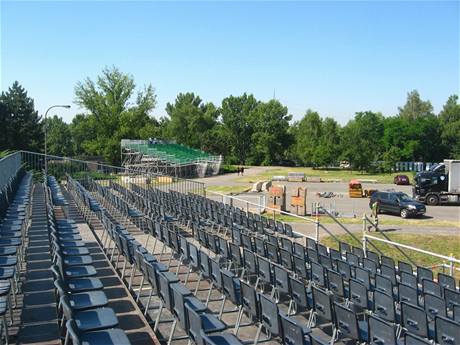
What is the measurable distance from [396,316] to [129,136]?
2339 inches

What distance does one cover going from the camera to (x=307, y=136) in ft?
280

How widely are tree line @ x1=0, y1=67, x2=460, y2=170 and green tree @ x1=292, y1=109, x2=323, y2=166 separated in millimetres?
171

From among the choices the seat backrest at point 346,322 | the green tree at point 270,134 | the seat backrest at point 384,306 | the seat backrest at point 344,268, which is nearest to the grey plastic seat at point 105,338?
the seat backrest at point 346,322

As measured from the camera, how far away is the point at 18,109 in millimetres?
58438

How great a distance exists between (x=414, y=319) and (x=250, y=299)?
197cm

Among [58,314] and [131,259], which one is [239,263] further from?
[58,314]

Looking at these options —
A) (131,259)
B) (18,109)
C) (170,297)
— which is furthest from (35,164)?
(18,109)

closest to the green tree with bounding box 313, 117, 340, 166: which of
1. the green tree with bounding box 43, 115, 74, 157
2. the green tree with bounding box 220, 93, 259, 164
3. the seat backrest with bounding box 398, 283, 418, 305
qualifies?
the green tree with bounding box 220, 93, 259, 164

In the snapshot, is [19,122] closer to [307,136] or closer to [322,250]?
[307,136]

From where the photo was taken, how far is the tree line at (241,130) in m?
61.8

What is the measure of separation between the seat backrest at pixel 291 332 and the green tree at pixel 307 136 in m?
69.8

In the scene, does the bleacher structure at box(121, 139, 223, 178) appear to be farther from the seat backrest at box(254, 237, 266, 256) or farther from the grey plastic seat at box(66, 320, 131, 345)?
the grey plastic seat at box(66, 320, 131, 345)

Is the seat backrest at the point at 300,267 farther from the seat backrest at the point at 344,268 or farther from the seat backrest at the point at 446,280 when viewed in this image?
the seat backrest at the point at 446,280

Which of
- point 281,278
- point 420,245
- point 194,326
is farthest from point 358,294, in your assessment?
point 420,245
